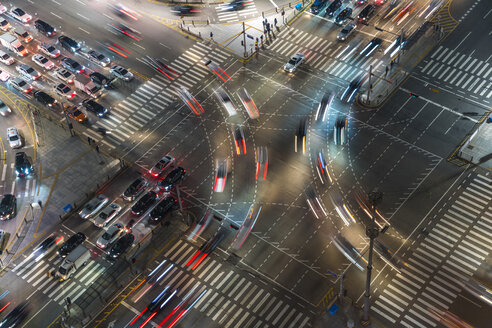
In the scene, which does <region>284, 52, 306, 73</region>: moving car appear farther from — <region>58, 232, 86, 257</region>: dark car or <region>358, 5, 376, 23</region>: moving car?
<region>58, 232, 86, 257</region>: dark car

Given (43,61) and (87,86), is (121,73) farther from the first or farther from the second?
(43,61)

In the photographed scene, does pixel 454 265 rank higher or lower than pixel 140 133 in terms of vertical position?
higher

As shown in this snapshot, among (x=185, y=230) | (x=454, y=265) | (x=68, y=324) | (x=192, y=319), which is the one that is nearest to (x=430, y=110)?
(x=454, y=265)

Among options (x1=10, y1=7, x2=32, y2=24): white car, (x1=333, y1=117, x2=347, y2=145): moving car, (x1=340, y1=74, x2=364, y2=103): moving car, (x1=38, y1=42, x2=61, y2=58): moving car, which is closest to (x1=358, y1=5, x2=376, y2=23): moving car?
(x1=340, y1=74, x2=364, y2=103): moving car

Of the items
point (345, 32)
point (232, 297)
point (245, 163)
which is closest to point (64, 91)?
point (245, 163)

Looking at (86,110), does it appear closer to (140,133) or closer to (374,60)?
(140,133)

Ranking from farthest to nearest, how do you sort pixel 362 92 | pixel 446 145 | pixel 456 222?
pixel 362 92
pixel 446 145
pixel 456 222
